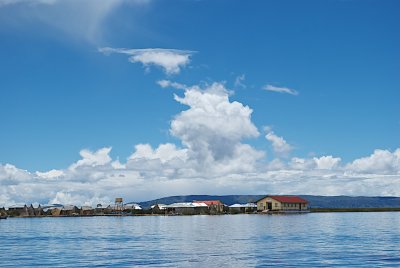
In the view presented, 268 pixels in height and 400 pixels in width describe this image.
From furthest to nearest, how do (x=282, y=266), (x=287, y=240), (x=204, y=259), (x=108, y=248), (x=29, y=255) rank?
1. (x=287, y=240)
2. (x=108, y=248)
3. (x=29, y=255)
4. (x=204, y=259)
5. (x=282, y=266)

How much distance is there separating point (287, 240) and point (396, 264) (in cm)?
2642

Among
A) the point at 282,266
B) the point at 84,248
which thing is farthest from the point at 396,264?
the point at 84,248

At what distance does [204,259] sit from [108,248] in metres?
17.2

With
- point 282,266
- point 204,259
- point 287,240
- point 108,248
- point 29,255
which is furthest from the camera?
point 287,240

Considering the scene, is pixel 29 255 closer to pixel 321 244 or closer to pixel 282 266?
pixel 282 266

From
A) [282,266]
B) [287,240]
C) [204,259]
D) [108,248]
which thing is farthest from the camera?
[287,240]

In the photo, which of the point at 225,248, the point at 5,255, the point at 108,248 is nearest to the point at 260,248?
the point at 225,248

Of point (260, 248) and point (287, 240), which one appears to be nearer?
point (260, 248)

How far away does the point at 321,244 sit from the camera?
212 ft

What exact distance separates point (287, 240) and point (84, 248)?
24109mm

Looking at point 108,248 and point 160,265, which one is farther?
point 108,248

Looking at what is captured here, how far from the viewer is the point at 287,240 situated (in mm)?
71500

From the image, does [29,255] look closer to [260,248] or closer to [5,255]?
[5,255]

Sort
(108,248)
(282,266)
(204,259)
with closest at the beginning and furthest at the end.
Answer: (282,266), (204,259), (108,248)
